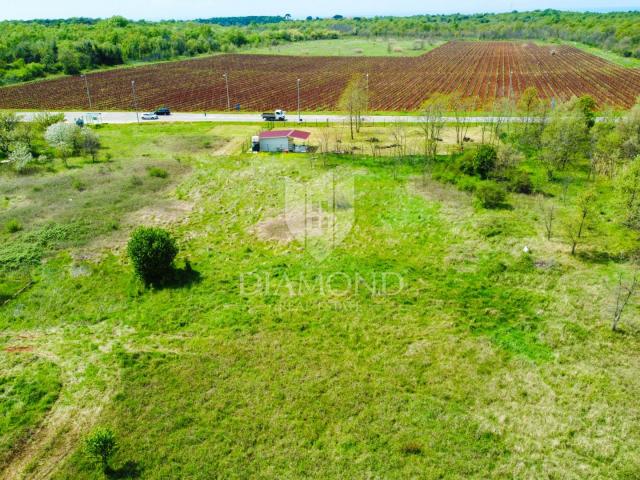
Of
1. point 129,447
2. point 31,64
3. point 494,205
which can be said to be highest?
point 31,64

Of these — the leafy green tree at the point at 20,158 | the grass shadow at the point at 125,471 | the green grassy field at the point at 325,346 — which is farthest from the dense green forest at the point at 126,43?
the grass shadow at the point at 125,471

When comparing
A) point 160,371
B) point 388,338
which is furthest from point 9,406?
point 388,338

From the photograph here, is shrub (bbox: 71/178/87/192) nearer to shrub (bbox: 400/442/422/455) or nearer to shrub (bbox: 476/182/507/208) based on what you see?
shrub (bbox: 476/182/507/208)

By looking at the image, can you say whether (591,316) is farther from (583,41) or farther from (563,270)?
(583,41)

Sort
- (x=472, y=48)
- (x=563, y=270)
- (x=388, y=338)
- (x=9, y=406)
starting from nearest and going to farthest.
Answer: (x=9, y=406)
(x=388, y=338)
(x=563, y=270)
(x=472, y=48)

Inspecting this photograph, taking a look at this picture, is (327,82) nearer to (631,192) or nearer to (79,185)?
(79,185)

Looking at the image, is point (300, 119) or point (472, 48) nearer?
point (300, 119)

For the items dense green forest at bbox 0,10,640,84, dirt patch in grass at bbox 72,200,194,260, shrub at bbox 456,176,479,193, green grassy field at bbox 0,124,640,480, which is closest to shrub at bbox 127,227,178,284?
green grassy field at bbox 0,124,640,480
